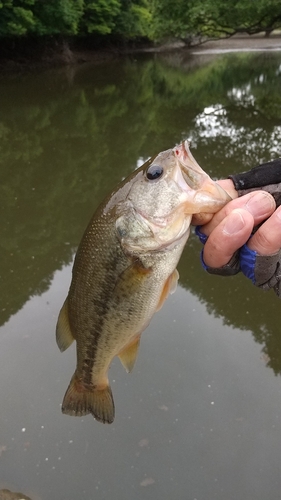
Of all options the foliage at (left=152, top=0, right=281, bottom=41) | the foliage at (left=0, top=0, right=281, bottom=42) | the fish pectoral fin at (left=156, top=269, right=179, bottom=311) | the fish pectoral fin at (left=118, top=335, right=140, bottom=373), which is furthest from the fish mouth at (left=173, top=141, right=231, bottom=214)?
the foliage at (left=152, top=0, right=281, bottom=41)

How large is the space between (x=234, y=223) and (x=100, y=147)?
975cm

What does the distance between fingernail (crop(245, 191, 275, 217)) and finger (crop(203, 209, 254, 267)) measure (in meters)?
0.04

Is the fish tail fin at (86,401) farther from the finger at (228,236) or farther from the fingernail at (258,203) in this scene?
the fingernail at (258,203)

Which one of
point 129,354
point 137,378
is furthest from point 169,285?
point 137,378

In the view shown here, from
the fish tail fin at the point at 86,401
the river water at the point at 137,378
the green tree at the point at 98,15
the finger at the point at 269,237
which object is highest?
the finger at the point at 269,237

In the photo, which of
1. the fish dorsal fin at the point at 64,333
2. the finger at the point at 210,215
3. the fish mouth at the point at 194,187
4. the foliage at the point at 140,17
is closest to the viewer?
the fish mouth at the point at 194,187

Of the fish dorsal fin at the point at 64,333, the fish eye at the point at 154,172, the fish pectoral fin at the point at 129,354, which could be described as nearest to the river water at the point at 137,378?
the fish pectoral fin at the point at 129,354

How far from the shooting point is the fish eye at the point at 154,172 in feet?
6.46

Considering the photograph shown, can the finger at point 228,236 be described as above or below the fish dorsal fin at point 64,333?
above

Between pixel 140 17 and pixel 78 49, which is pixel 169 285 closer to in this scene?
pixel 78 49

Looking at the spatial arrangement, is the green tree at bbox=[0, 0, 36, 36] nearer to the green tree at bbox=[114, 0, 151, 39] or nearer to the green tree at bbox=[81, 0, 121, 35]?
the green tree at bbox=[81, 0, 121, 35]

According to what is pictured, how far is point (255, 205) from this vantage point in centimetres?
198

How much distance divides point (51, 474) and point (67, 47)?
34.8 meters

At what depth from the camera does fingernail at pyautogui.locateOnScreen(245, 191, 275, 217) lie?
1.98m
